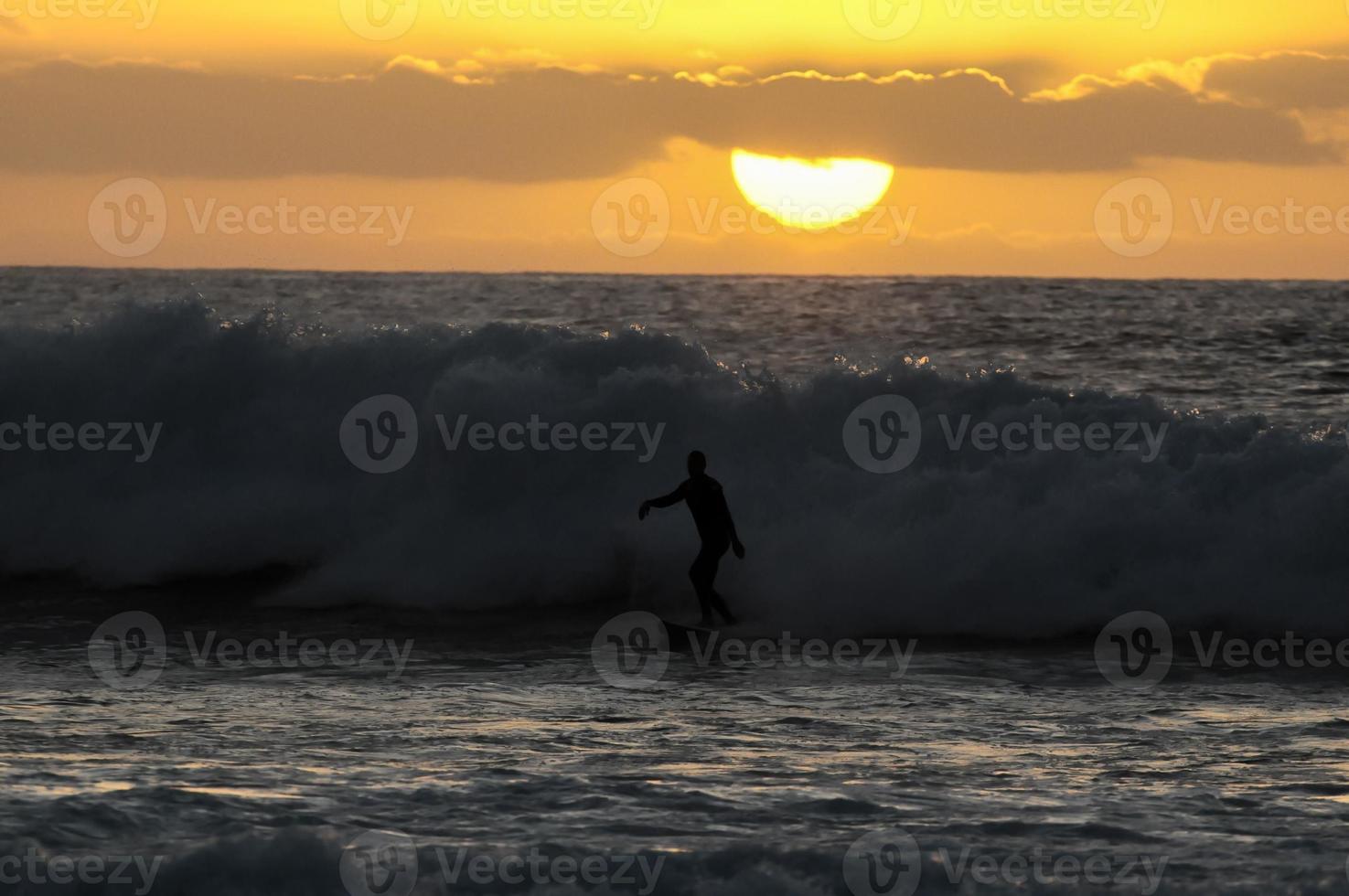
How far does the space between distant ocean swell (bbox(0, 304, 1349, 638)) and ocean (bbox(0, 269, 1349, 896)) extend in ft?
0.18

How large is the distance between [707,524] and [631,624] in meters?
1.36

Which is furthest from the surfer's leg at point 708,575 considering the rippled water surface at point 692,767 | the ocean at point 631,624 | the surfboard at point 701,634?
the rippled water surface at point 692,767

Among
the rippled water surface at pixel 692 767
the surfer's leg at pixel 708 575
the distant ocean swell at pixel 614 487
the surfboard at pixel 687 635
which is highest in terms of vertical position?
the distant ocean swell at pixel 614 487

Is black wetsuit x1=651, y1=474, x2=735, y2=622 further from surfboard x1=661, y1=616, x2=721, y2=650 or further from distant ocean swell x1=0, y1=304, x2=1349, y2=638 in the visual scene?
distant ocean swell x1=0, y1=304, x2=1349, y2=638

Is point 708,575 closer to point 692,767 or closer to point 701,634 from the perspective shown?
point 701,634

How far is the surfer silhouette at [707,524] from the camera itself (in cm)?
1468

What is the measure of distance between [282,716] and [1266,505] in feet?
35.7

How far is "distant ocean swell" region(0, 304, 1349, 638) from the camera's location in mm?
16031

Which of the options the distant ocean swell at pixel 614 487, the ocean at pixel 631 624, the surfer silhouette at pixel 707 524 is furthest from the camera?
the distant ocean swell at pixel 614 487

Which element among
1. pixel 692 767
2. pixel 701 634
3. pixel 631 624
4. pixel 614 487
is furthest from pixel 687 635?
pixel 692 767

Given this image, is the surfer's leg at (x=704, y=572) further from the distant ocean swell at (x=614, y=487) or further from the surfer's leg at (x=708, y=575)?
the distant ocean swell at (x=614, y=487)

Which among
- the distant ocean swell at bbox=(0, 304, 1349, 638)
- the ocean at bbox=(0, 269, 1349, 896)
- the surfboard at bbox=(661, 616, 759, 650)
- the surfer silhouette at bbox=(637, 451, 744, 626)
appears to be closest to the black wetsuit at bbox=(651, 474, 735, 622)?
the surfer silhouette at bbox=(637, 451, 744, 626)

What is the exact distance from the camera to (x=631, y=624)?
1533cm

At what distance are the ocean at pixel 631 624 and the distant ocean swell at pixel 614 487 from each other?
5cm
